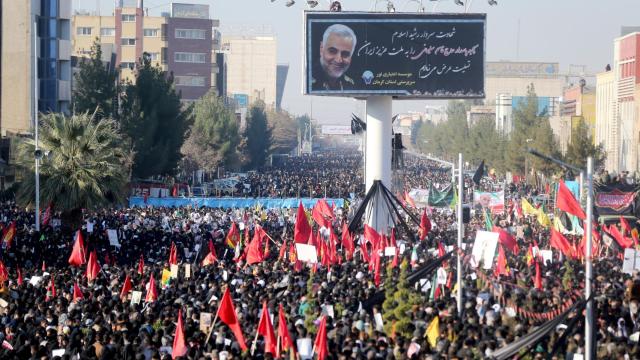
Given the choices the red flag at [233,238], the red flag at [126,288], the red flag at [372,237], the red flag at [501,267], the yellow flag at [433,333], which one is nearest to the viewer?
the yellow flag at [433,333]

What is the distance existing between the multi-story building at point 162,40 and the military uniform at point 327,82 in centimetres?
8564

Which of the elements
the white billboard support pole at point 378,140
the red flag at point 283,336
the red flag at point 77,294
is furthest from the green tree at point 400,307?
the white billboard support pole at point 378,140

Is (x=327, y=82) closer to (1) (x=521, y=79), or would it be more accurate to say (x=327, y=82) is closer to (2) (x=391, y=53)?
(2) (x=391, y=53)

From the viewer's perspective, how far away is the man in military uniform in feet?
139

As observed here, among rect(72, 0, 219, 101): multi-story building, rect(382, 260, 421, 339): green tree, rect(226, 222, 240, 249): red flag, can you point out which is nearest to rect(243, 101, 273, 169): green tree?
rect(72, 0, 219, 101): multi-story building

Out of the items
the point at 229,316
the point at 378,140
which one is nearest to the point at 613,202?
the point at 378,140

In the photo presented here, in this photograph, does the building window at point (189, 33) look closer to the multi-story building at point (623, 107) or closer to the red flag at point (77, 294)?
the multi-story building at point (623, 107)

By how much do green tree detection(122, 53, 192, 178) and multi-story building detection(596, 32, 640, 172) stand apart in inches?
1035

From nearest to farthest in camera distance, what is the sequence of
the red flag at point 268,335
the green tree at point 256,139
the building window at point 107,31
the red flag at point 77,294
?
the red flag at point 268,335 → the red flag at point 77,294 → the green tree at point 256,139 → the building window at point 107,31

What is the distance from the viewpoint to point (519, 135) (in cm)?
8412

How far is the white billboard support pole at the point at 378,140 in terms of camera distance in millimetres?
43656

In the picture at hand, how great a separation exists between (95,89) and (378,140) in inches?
956

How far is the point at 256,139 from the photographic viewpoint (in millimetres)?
127938

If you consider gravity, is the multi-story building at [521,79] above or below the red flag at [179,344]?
above
